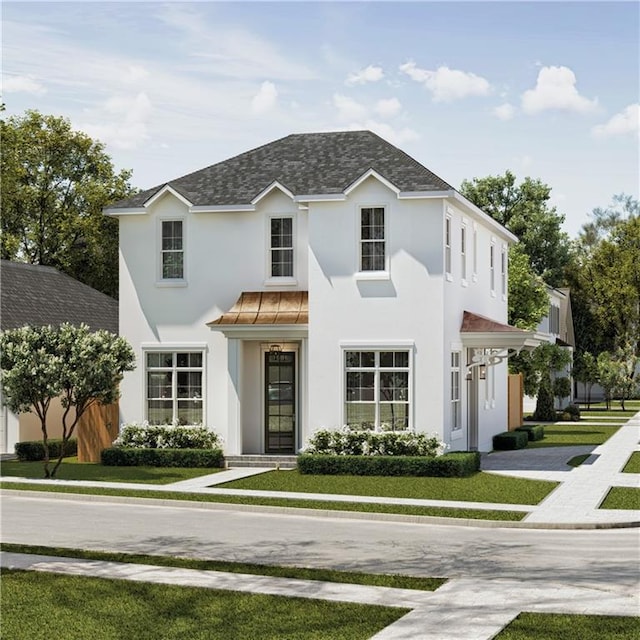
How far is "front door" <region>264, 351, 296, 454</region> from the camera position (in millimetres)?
30281

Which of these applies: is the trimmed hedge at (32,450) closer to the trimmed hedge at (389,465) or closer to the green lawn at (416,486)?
the green lawn at (416,486)

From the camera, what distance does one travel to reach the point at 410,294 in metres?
28.0

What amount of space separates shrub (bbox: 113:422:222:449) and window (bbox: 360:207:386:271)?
6195 mm

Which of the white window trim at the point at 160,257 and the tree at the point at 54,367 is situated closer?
the tree at the point at 54,367

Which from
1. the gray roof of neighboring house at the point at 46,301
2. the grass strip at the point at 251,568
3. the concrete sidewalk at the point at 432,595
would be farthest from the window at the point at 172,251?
the concrete sidewalk at the point at 432,595

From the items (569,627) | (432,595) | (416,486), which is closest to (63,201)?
(416,486)

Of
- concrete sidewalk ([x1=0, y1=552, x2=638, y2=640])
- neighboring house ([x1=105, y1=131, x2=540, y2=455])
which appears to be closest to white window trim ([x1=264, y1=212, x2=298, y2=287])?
neighboring house ([x1=105, y1=131, x2=540, y2=455])

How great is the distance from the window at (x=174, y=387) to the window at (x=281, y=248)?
316 cm

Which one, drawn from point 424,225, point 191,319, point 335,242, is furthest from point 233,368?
point 424,225

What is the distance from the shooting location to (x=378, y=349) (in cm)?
2816

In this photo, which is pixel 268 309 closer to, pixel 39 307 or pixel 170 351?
pixel 170 351

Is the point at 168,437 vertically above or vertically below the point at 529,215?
below

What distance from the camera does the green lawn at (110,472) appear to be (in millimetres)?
26172

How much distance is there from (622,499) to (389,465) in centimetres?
598
